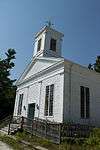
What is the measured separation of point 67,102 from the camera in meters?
15.9

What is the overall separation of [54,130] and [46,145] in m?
1.31

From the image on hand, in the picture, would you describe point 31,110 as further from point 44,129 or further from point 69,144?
point 69,144


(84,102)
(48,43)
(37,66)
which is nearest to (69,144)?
(84,102)

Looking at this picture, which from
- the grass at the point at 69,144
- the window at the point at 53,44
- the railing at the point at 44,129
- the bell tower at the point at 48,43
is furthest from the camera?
the window at the point at 53,44

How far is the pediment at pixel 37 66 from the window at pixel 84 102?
145 inches

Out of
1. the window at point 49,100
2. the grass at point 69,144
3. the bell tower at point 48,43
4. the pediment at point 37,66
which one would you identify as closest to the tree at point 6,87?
the pediment at point 37,66

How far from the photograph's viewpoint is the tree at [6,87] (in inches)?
1288

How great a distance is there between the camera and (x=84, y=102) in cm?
1716

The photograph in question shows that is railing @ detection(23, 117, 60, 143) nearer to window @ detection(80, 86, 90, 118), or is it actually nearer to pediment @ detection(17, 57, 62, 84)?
window @ detection(80, 86, 90, 118)

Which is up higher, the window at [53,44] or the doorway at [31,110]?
the window at [53,44]

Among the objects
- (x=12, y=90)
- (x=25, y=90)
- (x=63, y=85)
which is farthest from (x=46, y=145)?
(x=12, y=90)

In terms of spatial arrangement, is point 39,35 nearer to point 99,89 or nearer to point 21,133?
point 99,89

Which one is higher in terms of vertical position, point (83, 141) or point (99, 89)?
point (99, 89)

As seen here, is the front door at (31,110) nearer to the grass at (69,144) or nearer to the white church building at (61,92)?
the white church building at (61,92)
